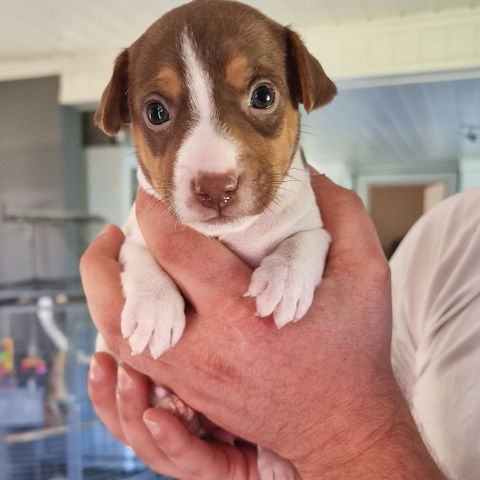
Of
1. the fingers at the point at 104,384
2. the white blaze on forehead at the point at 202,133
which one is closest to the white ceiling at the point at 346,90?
the white blaze on forehead at the point at 202,133

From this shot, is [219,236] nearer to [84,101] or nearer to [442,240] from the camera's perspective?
[442,240]

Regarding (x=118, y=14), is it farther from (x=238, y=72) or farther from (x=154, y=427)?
(x=154, y=427)

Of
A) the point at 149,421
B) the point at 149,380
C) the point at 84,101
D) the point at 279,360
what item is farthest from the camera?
the point at 84,101

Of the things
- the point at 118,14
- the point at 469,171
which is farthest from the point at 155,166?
the point at 469,171

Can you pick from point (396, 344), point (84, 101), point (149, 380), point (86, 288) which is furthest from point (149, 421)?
point (84, 101)

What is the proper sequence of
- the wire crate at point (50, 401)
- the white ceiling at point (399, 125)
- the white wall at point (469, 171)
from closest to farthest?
the wire crate at point (50, 401), the white ceiling at point (399, 125), the white wall at point (469, 171)

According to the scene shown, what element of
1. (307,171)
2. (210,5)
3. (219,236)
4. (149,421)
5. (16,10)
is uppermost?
(16,10)

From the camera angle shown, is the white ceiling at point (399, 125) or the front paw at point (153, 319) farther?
the white ceiling at point (399, 125)

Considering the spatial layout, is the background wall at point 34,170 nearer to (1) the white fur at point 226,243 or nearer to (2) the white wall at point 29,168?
(2) the white wall at point 29,168
